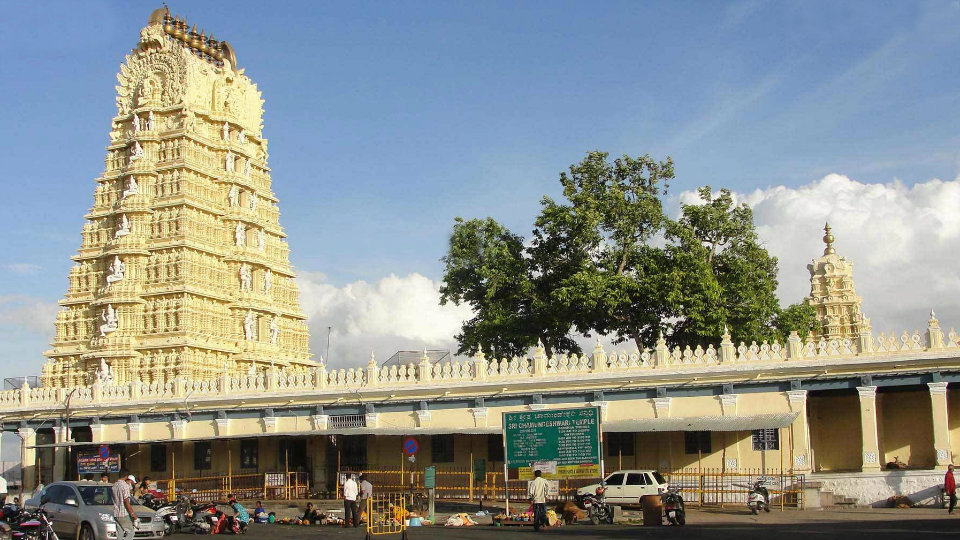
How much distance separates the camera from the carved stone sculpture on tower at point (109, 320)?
5069 cm

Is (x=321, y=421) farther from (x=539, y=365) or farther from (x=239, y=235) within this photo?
(x=239, y=235)

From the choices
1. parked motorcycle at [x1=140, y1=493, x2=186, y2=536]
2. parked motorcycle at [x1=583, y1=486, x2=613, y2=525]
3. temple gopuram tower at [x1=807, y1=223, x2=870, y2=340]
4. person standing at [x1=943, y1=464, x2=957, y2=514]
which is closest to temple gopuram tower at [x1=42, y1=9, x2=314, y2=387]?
parked motorcycle at [x1=140, y1=493, x2=186, y2=536]

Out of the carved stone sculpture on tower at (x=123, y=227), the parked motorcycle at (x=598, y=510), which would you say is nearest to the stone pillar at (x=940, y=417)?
the parked motorcycle at (x=598, y=510)

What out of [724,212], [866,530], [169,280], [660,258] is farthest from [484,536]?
[169,280]

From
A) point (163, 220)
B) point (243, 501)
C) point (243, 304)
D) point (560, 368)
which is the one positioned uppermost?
point (163, 220)

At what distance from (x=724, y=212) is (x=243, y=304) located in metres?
25.0

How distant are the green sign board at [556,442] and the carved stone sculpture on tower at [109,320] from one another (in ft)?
94.2

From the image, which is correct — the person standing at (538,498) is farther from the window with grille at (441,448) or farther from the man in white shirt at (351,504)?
the window with grille at (441,448)

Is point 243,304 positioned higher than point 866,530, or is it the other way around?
point 243,304

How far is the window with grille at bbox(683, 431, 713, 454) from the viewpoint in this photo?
33781 millimetres

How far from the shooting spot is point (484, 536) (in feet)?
78.5

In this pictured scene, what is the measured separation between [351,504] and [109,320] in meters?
26.9

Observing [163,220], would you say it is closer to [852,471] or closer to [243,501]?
[243,501]

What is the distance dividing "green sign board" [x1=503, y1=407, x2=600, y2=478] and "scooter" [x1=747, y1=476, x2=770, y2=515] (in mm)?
4468
